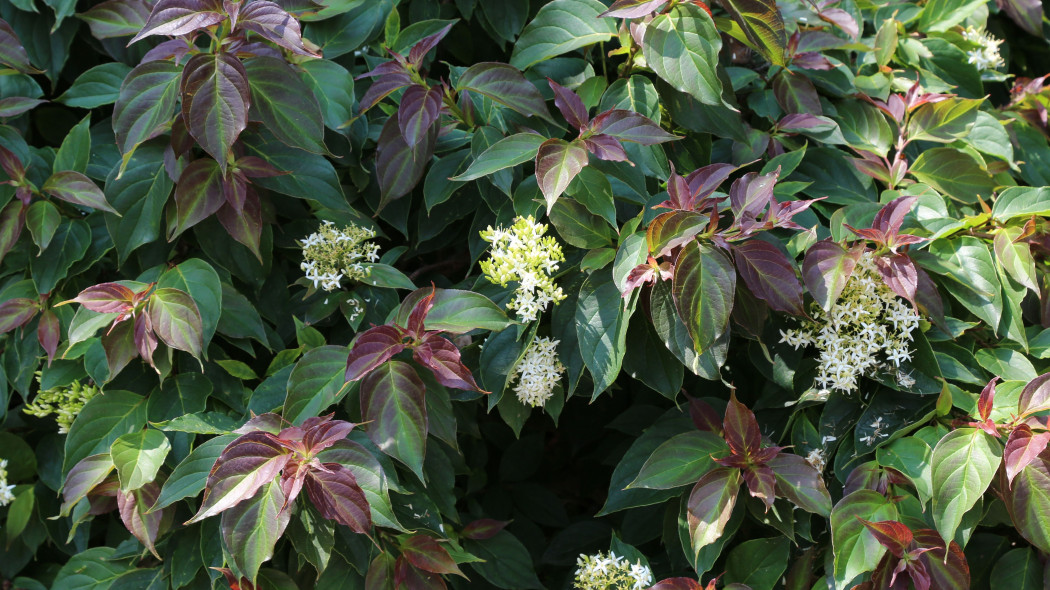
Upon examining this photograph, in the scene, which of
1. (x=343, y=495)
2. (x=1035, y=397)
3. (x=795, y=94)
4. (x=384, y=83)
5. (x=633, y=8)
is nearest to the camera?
(x=343, y=495)

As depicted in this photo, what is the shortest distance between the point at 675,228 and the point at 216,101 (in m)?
0.75

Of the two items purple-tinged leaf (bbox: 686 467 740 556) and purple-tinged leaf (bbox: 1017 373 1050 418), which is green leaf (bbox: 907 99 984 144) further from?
purple-tinged leaf (bbox: 686 467 740 556)

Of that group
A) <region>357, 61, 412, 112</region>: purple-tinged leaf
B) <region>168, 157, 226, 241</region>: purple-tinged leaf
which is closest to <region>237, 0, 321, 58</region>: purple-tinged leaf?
<region>357, 61, 412, 112</region>: purple-tinged leaf

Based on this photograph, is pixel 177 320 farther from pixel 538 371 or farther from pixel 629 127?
pixel 629 127

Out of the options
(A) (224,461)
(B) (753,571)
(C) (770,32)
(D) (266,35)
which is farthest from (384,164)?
(B) (753,571)

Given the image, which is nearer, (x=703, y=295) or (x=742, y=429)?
(x=703, y=295)

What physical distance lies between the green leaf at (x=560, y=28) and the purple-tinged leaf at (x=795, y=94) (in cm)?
40

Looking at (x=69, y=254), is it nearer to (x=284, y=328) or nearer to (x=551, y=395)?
(x=284, y=328)

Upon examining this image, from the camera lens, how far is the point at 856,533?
1.27 m

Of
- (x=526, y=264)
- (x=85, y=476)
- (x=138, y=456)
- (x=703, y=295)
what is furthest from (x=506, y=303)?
(x=85, y=476)

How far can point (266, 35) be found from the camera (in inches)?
49.6

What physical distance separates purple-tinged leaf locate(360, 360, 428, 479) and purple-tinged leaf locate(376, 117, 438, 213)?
0.36 metres

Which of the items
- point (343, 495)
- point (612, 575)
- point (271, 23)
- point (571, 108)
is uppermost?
point (271, 23)

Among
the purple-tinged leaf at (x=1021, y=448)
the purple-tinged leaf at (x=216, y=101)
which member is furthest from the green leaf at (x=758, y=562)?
the purple-tinged leaf at (x=216, y=101)
